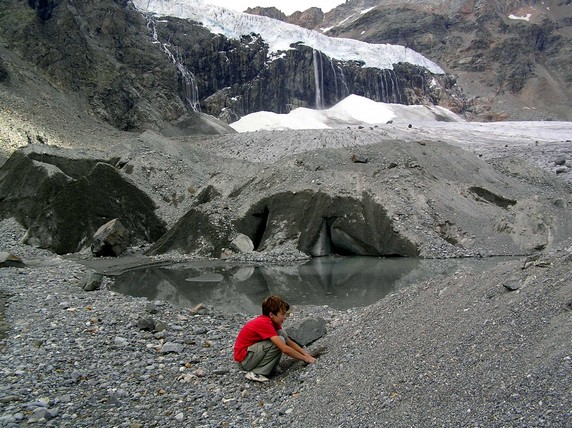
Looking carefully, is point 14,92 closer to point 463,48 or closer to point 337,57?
point 337,57

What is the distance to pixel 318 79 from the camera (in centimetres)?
7225

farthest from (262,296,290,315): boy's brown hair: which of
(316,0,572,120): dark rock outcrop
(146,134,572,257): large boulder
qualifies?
(316,0,572,120): dark rock outcrop

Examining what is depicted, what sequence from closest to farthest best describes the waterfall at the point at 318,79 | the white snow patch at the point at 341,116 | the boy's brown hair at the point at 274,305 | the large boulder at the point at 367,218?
the boy's brown hair at the point at 274,305 < the large boulder at the point at 367,218 < the white snow patch at the point at 341,116 < the waterfall at the point at 318,79

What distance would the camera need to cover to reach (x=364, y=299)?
1165cm

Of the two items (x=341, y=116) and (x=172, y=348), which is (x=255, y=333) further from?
(x=341, y=116)

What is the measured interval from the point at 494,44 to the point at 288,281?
105 meters

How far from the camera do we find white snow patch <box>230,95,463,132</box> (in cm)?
6303

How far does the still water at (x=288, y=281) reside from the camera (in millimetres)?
11781

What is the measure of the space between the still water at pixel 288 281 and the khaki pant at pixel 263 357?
4086mm

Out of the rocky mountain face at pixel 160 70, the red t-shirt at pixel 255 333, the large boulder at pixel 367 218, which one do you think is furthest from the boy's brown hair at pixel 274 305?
the rocky mountain face at pixel 160 70

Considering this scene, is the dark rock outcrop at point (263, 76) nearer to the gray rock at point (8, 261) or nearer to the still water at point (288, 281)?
the still water at point (288, 281)

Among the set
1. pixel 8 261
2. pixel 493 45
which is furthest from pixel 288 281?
pixel 493 45

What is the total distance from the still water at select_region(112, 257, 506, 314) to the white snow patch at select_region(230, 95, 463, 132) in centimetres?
4466

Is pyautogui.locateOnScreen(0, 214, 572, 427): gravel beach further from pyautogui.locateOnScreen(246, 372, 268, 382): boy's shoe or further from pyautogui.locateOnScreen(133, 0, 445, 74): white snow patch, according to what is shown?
pyautogui.locateOnScreen(133, 0, 445, 74): white snow patch
